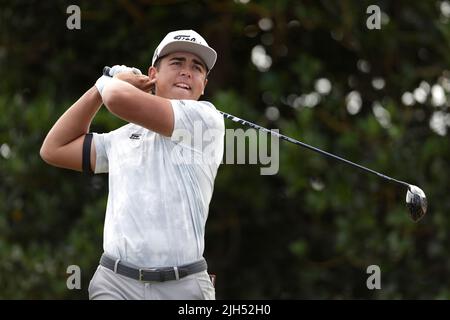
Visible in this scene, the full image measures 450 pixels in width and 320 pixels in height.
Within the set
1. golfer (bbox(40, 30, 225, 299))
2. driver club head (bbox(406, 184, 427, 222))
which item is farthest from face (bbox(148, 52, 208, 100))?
driver club head (bbox(406, 184, 427, 222))

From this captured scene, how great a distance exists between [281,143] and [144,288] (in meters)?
5.62

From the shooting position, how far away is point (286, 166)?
31.6 ft

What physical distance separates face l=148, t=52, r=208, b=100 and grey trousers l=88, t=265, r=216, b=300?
2.55 feet

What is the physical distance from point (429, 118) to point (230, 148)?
4.31 metres

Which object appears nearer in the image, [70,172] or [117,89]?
[117,89]

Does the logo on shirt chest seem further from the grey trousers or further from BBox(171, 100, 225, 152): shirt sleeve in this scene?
the grey trousers

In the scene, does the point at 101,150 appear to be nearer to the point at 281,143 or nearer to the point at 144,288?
the point at 144,288

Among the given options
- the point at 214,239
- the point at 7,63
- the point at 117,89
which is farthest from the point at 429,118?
the point at 117,89

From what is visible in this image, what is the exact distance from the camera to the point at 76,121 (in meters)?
4.52

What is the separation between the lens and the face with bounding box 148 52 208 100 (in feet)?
14.4

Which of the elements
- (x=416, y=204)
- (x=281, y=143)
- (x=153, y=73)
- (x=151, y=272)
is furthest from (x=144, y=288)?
(x=281, y=143)

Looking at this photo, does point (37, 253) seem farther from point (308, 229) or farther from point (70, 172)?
point (308, 229)
